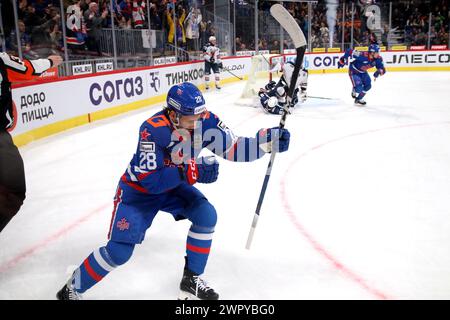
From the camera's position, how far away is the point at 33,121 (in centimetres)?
636

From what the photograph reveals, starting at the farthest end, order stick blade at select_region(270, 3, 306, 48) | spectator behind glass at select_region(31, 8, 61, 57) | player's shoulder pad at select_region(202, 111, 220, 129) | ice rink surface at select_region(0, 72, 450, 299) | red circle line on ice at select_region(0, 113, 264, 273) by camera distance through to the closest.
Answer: spectator behind glass at select_region(31, 8, 61, 57) < red circle line on ice at select_region(0, 113, 264, 273) < stick blade at select_region(270, 3, 306, 48) < ice rink surface at select_region(0, 72, 450, 299) < player's shoulder pad at select_region(202, 111, 220, 129)

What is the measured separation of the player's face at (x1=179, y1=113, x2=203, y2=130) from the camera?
84.4 inches

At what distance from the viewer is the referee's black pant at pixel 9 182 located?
2277 mm

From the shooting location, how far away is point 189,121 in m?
2.17

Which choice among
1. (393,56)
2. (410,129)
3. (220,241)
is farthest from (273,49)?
(220,241)

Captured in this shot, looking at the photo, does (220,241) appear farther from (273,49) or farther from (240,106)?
(273,49)

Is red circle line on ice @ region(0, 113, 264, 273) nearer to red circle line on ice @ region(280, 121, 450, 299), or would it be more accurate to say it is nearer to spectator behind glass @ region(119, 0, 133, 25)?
red circle line on ice @ region(280, 121, 450, 299)

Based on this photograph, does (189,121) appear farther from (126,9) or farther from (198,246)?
(126,9)

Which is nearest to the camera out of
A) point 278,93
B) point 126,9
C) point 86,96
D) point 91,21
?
point 86,96

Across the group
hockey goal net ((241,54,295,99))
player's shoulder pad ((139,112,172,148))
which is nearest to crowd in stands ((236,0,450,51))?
hockey goal net ((241,54,295,99))

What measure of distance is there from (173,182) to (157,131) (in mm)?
269

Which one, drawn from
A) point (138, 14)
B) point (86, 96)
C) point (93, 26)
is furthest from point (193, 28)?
point (86, 96)

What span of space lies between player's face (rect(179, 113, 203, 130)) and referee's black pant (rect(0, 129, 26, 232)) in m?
0.94

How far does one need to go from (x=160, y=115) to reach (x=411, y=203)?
8.21 ft
